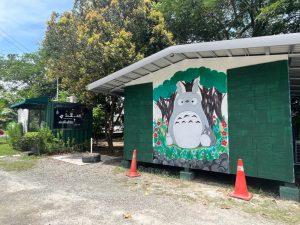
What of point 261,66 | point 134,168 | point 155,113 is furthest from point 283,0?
point 134,168

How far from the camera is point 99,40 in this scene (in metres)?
12.7

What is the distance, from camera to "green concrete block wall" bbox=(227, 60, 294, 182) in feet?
22.0

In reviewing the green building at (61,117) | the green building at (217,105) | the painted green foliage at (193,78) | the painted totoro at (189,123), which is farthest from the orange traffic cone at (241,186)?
the green building at (61,117)

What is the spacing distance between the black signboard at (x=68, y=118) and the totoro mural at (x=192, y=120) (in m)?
6.86

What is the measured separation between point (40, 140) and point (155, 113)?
6.99 meters

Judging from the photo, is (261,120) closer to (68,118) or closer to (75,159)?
(75,159)

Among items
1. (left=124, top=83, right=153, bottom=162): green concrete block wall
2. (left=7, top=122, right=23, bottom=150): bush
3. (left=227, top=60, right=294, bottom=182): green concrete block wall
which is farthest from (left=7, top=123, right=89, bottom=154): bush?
(left=227, top=60, right=294, bottom=182): green concrete block wall

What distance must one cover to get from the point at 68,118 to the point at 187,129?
834cm

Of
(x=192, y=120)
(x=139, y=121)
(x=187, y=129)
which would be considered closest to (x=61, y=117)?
(x=139, y=121)

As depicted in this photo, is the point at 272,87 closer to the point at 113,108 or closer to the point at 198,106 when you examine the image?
the point at 198,106

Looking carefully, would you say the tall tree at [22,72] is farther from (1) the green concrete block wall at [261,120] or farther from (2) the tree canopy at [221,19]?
(1) the green concrete block wall at [261,120]

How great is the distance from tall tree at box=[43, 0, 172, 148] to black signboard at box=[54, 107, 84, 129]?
1385 millimetres

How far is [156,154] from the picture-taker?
9.54 m

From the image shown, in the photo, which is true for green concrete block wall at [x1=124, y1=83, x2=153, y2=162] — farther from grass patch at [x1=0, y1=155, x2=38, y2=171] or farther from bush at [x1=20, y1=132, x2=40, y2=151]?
bush at [x1=20, y1=132, x2=40, y2=151]
